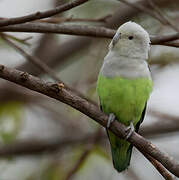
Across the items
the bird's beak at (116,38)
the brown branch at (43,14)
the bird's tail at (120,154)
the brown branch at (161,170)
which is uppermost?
the bird's beak at (116,38)

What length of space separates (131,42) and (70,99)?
790 millimetres

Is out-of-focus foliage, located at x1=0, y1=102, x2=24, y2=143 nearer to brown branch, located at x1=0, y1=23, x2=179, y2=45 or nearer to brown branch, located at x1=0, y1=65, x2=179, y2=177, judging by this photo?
brown branch, located at x1=0, y1=23, x2=179, y2=45

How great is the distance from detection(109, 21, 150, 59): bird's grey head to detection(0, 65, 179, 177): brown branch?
0.60 meters

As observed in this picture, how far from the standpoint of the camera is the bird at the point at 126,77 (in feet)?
9.25

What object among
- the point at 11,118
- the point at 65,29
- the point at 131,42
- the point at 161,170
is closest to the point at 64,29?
the point at 65,29

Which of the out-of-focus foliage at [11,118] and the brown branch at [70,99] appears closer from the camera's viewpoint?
the brown branch at [70,99]

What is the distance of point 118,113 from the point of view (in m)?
2.83

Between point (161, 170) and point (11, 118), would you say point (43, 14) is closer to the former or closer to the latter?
point (161, 170)

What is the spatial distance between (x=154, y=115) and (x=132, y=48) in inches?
62.6

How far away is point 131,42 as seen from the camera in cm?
292

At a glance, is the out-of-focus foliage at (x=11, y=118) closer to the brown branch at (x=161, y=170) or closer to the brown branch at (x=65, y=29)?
the brown branch at (x=65, y=29)

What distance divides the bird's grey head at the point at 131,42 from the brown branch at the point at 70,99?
1.96ft

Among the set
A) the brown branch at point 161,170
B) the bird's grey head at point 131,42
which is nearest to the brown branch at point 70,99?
the brown branch at point 161,170

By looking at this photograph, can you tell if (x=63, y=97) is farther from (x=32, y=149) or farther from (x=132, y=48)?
(x=32, y=149)
